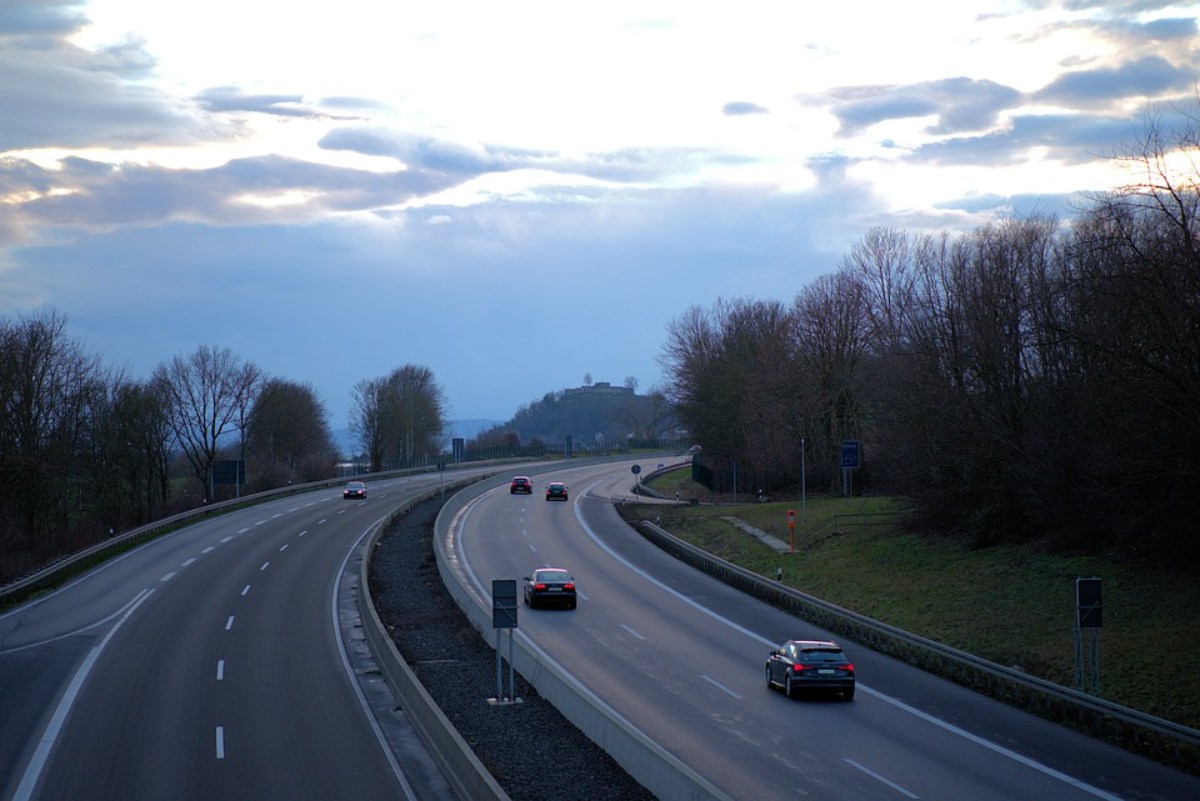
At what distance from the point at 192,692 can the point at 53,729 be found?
3850 millimetres

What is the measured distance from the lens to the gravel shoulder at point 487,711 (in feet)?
58.4

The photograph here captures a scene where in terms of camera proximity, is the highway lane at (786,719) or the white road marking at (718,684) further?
the white road marking at (718,684)

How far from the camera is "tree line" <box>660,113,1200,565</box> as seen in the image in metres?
23.5

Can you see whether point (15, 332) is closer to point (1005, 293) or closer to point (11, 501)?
point (11, 501)

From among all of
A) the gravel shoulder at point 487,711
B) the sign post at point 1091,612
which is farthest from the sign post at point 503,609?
the sign post at point 1091,612

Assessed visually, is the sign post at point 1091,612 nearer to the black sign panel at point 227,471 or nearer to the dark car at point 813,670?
the dark car at point 813,670

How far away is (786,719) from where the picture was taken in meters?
22.8

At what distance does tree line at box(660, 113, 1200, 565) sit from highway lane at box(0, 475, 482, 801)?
56.5ft

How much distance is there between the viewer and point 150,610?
37.2 m

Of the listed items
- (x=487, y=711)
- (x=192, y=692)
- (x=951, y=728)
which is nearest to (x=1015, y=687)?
(x=951, y=728)

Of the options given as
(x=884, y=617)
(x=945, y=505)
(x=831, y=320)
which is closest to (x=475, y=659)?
(x=884, y=617)

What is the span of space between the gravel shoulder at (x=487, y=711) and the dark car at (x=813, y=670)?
5413 mm

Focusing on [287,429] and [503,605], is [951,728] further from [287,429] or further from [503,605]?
[287,429]

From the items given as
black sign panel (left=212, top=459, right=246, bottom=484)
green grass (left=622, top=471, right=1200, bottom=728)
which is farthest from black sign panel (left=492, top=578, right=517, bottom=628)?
black sign panel (left=212, top=459, right=246, bottom=484)
